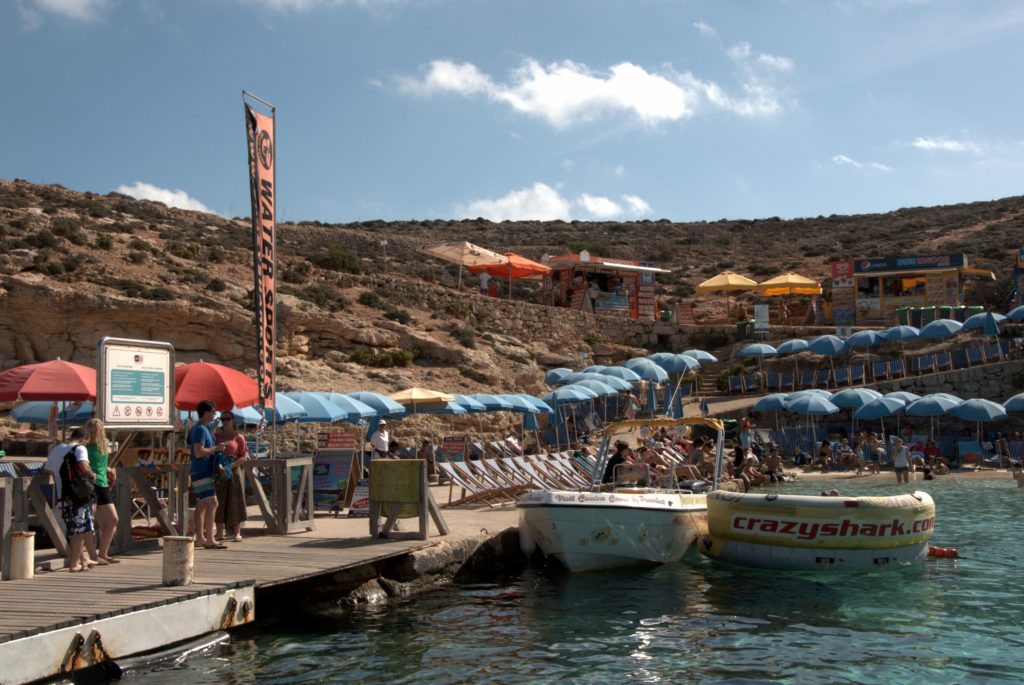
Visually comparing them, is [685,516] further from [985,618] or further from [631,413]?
[631,413]

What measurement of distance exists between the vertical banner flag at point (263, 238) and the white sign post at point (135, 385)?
112 cm

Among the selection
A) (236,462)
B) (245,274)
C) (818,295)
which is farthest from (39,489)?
(818,295)

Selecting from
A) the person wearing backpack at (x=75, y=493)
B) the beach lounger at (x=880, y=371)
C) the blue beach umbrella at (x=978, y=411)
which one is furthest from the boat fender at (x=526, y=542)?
the beach lounger at (x=880, y=371)

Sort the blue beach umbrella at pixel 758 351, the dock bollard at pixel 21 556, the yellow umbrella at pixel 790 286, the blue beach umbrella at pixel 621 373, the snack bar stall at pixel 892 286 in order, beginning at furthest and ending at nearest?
the yellow umbrella at pixel 790 286 → the snack bar stall at pixel 892 286 → the blue beach umbrella at pixel 758 351 → the blue beach umbrella at pixel 621 373 → the dock bollard at pixel 21 556

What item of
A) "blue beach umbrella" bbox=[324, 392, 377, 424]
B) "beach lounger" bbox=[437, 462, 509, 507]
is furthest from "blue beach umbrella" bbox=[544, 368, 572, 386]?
"beach lounger" bbox=[437, 462, 509, 507]

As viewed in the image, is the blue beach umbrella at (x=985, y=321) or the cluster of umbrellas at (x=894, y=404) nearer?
the cluster of umbrellas at (x=894, y=404)

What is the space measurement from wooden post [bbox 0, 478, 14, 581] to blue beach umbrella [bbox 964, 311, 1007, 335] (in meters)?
32.6

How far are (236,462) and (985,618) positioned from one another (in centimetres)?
782

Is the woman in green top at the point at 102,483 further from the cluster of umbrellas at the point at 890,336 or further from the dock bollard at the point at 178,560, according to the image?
the cluster of umbrellas at the point at 890,336

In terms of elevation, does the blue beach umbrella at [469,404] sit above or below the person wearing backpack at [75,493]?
above

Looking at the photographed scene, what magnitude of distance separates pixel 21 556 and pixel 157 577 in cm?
117

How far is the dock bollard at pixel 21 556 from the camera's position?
869 centimetres

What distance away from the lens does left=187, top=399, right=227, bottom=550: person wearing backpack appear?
10094 millimetres

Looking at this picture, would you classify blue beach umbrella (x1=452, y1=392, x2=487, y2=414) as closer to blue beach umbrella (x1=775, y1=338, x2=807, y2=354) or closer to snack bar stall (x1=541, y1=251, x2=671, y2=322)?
blue beach umbrella (x1=775, y1=338, x2=807, y2=354)
